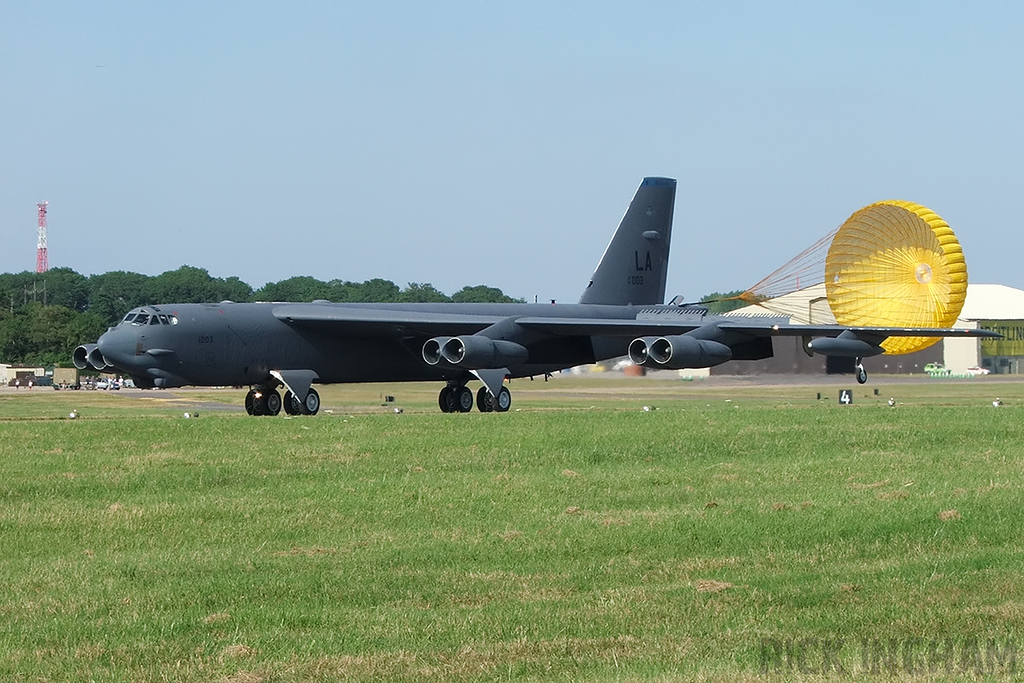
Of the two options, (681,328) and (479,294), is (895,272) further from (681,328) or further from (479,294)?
(479,294)

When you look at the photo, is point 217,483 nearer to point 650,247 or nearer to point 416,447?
point 416,447

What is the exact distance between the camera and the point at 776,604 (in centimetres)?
1146

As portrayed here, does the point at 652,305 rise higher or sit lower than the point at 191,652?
higher

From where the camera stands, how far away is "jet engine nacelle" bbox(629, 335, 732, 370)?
120ft

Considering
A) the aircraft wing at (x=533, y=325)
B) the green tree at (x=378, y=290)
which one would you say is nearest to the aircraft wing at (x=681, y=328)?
the aircraft wing at (x=533, y=325)

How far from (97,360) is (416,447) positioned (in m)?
14.2

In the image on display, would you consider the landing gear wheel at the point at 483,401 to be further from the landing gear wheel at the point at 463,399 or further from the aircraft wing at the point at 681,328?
the aircraft wing at the point at 681,328

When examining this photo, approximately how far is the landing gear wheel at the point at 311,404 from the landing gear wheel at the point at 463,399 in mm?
4911

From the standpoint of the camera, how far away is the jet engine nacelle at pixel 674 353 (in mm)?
36500

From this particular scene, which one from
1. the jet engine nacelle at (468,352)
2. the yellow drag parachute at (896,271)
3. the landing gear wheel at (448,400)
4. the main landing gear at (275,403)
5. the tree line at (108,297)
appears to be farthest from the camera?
the tree line at (108,297)

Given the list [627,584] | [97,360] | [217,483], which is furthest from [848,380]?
[627,584]

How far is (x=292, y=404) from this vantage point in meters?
35.1

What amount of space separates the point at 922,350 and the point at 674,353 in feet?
142

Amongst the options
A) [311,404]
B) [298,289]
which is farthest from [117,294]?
[311,404]
